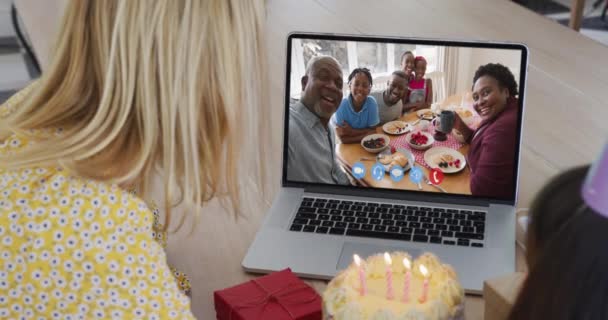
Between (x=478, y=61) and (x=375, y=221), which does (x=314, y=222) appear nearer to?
(x=375, y=221)

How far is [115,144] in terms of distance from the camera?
77 centimetres

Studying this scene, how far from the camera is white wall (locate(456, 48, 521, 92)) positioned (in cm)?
108

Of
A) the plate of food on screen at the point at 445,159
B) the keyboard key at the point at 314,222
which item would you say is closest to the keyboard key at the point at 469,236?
the plate of food on screen at the point at 445,159

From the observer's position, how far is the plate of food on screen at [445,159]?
1.10 meters

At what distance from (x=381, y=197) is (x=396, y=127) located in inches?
4.7

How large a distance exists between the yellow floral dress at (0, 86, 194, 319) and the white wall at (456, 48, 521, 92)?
0.56 metres

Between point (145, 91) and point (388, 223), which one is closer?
point (145, 91)

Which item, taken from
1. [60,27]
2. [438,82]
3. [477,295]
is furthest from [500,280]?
[60,27]

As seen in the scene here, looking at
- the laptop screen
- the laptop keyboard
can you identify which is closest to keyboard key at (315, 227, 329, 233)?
the laptop keyboard

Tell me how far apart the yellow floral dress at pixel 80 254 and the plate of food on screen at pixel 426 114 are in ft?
1.69

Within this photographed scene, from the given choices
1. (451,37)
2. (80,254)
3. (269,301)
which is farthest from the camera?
(451,37)

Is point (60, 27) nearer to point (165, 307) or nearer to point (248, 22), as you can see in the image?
point (248, 22)

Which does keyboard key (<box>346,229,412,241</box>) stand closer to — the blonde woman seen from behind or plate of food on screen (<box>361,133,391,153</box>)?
plate of food on screen (<box>361,133,391,153</box>)

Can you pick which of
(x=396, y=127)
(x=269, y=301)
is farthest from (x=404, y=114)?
(x=269, y=301)
